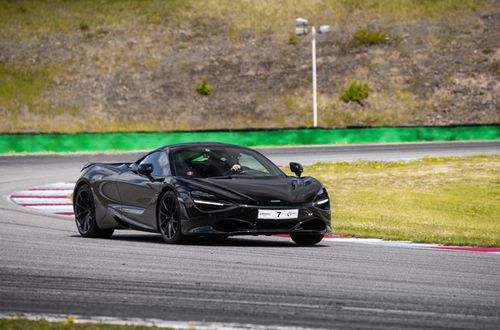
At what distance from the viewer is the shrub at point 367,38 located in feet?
235

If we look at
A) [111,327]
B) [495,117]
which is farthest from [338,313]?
[495,117]

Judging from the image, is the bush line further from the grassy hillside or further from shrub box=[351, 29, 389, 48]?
shrub box=[351, 29, 389, 48]

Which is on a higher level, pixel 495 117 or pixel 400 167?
pixel 400 167

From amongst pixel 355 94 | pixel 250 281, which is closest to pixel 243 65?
pixel 355 94

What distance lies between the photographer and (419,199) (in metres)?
20.4

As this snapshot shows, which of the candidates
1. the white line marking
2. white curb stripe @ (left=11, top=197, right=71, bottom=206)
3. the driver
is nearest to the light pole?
white curb stripe @ (left=11, top=197, right=71, bottom=206)

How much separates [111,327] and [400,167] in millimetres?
22155

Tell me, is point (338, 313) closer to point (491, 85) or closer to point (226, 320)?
point (226, 320)

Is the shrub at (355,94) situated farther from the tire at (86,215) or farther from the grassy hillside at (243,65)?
the tire at (86,215)

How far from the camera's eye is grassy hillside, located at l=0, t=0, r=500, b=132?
2594 inches

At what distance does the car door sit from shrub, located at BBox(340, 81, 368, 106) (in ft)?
176

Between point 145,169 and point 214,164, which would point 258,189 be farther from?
point 145,169

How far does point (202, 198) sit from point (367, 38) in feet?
205

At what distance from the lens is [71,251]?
10.4 m
